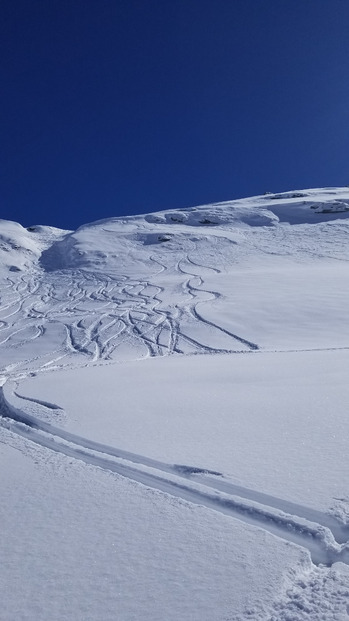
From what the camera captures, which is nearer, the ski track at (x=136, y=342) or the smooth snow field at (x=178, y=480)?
the smooth snow field at (x=178, y=480)

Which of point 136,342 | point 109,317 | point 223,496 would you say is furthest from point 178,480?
point 109,317

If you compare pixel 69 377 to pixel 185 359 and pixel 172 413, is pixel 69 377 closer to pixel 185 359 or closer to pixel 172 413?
pixel 185 359

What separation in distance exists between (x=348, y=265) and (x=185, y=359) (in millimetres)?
16422

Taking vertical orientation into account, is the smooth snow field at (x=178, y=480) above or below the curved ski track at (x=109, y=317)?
below

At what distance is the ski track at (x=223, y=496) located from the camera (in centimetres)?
220

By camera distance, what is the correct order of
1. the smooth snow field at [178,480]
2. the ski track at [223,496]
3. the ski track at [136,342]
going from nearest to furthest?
the smooth snow field at [178,480]
the ski track at [223,496]
the ski track at [136,342]

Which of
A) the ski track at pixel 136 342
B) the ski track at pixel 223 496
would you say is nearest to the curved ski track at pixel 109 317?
the ski track at pixel 136 342

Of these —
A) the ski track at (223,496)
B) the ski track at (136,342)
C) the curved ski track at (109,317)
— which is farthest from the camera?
the curved ski track at (109,317)

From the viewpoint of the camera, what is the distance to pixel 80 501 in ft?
8.73

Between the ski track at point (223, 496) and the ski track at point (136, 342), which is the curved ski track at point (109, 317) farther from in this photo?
the ski track at point (223, 496)

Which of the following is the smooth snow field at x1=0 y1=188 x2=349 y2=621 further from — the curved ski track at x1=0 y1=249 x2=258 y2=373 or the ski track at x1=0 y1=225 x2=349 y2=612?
the curved ski track at x1=0 y1=249 x2=258 y2=373

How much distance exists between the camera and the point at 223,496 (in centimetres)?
264

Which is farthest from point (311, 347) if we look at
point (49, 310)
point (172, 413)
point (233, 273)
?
point (233, 273)

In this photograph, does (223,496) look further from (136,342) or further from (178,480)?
(136,342)
